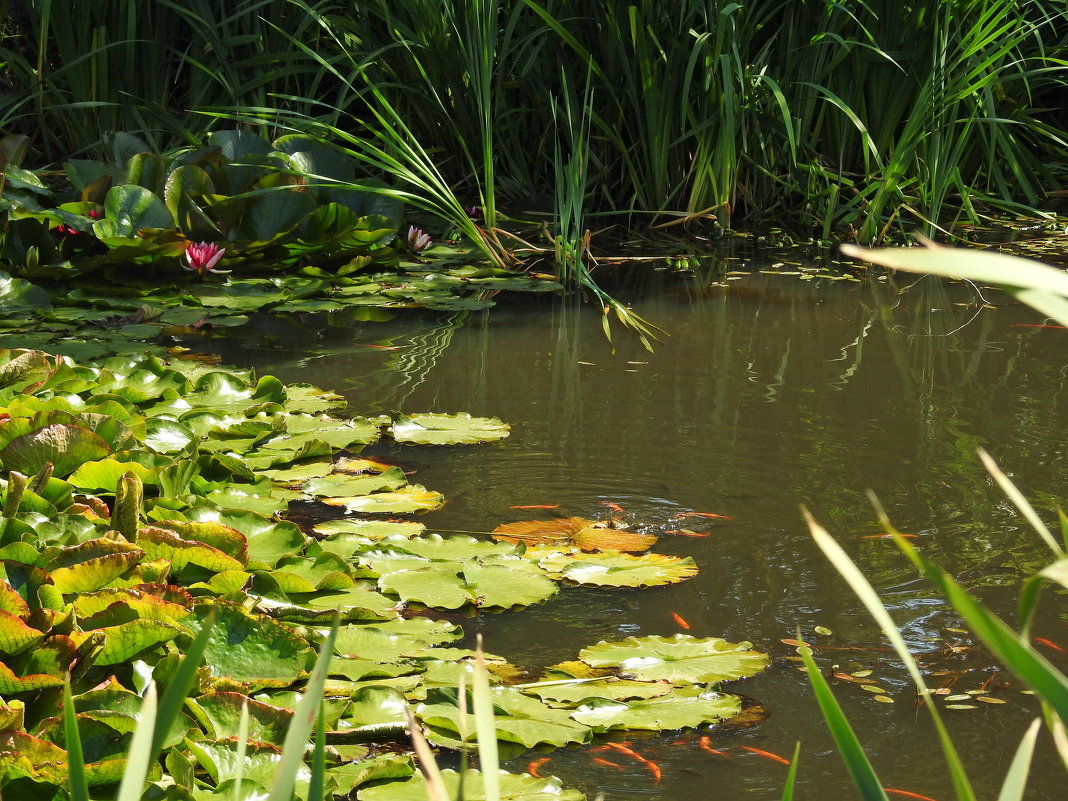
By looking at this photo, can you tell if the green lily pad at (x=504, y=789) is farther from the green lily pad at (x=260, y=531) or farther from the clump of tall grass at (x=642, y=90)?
the clump of tall grass at (x=642, y=90)

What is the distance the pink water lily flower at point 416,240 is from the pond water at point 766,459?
20.2 inches

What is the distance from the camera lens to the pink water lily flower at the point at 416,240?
147 inches

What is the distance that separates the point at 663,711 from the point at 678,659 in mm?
116

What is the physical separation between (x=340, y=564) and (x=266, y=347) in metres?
1.38

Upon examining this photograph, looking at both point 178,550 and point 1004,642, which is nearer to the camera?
point 1004,642

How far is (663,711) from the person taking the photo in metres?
1.33

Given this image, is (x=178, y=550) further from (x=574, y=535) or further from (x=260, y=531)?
(x=574, y=535)

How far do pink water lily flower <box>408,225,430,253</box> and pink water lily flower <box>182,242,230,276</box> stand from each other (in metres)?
0.66

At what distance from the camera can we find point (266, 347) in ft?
9.45

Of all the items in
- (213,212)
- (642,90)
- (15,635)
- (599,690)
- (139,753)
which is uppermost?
(642,90)

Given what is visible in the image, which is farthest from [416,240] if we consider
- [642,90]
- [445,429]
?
[445,429]

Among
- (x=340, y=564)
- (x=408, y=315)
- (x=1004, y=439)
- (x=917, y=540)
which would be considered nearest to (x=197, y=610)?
(x=340, y=564)

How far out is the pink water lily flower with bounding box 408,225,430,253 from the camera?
12.3ft

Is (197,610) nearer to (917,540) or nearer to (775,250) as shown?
(917,540)
